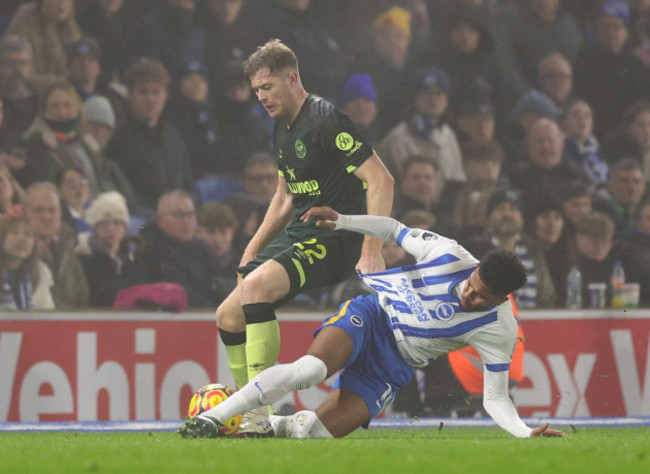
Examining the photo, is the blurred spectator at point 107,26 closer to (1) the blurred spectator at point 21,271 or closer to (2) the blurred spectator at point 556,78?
(1) the blurred spectator at point 21,271

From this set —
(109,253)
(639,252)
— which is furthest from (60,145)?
(639,252)

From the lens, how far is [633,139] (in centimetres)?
885

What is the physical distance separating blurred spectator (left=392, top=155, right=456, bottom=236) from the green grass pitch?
3.92 metres

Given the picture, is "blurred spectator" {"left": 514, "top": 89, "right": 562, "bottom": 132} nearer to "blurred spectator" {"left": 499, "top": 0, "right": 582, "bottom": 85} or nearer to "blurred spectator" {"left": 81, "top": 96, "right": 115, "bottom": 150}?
"blurred spectator" {"left": 499, "top": 0, "right": 582, "bottom": 85}

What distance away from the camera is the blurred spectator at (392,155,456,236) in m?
8.30

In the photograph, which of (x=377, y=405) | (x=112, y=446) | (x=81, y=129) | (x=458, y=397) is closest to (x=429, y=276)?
(x=377, y=405)

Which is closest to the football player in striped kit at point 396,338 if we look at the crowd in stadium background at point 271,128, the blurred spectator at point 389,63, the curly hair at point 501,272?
the curly hair at point 501,272

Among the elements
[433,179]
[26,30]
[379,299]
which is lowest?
[379,299]

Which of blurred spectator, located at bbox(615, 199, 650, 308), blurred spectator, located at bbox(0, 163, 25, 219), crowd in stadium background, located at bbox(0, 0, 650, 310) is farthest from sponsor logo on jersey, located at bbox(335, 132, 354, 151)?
blurred spectator, located at bbox(615, 199, 650, 308)

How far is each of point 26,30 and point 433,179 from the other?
3.55 meters

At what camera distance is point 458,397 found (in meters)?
7.74

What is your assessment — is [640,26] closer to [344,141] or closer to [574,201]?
[574,201]

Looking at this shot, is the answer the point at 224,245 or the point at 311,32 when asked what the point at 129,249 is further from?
the point at 311,32

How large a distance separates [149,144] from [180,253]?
3.13 ft
